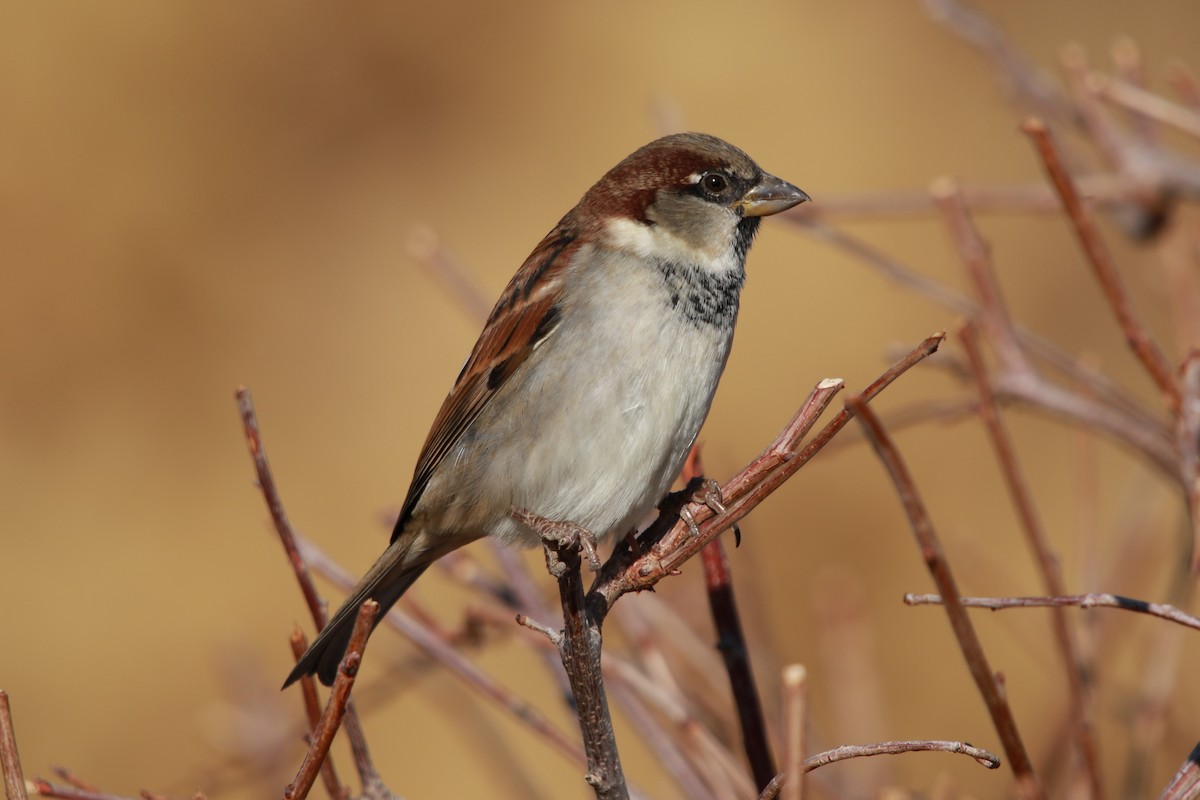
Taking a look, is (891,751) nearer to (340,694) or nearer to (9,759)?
(340,694)

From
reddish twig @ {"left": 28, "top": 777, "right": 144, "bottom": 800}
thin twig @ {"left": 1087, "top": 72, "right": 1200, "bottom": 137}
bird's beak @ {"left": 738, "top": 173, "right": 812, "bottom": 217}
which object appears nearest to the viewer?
reddish twig @ {"left": 28, "top": 777, "right": 144, "bottom": 800}

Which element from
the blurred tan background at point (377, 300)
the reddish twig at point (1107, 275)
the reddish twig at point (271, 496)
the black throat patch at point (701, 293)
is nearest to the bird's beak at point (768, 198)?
the black throat patch at point (701, 293)

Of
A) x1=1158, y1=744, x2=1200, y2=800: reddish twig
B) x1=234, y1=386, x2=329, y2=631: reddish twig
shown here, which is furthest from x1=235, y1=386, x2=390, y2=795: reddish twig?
x1=1158, y1=744, x2=1200, y2=800: reddish twig

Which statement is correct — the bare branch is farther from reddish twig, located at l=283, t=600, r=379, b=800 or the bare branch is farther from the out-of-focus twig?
reddish twig, located at l=283, t=600, r=379, b=800

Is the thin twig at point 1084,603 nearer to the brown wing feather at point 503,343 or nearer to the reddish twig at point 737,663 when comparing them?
the reddish twig at point 737,663

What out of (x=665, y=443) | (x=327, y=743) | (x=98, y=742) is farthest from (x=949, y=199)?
(x=98, y=742)

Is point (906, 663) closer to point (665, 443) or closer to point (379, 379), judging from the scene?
point (379, 379)
